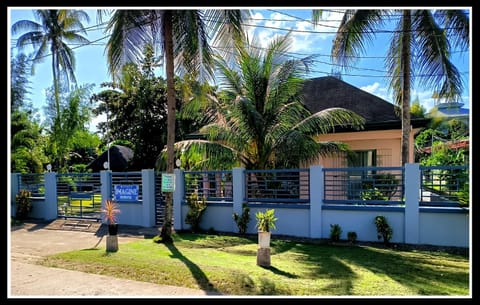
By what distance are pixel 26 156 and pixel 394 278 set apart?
16.8m

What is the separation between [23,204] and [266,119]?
9.99 m

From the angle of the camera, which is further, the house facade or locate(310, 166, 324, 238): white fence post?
the house facade

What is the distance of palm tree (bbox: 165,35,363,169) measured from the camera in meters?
10.5

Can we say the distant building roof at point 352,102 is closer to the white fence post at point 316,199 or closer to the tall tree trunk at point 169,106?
the white fence post at point 316,199

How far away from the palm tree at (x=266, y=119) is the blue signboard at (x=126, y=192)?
7.31 ft

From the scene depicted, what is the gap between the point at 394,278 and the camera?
5.50 meters

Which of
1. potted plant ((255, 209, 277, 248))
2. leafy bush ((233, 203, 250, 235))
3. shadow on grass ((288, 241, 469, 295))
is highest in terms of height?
potted plant ((255, 209, 277, 248))

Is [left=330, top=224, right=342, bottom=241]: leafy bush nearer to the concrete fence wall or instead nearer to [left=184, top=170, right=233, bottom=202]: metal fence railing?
the concrete fence wall

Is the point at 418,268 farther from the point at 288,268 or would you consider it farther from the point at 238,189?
the point at 238,189

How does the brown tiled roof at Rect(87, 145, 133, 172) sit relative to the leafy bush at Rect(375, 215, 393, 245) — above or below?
above

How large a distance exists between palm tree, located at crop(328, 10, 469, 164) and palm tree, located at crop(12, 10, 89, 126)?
312 inches

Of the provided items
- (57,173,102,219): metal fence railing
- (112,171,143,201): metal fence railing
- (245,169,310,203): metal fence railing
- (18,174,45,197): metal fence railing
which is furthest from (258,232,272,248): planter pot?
(18,174,45,197): metal fence railing

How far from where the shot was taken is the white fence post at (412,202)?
7867 mm
